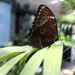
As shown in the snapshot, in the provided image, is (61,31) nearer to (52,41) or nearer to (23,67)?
(52,41)

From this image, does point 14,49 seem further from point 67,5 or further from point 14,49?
point 67,5

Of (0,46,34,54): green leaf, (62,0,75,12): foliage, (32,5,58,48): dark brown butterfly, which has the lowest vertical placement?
(0,46,34,54): green leaf

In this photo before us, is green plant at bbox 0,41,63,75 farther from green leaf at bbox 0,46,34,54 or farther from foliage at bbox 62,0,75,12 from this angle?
foliage at bbox 62,0,75,12

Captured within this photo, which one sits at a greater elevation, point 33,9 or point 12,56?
point 33,9

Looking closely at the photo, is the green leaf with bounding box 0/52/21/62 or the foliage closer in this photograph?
the green leaf with bounding box 0/52/21/62

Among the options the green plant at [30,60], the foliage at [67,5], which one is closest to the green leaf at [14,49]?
the green plant at [30,60]

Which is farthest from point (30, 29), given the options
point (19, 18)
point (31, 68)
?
point (31, 68)

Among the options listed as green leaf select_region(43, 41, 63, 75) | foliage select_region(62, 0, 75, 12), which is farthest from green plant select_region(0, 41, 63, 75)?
foliage select_region(62, 0, 75, 12)

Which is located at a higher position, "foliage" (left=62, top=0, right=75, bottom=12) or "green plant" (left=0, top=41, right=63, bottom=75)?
"foliage" (left=62, top=0, right=75, bottom=12)
